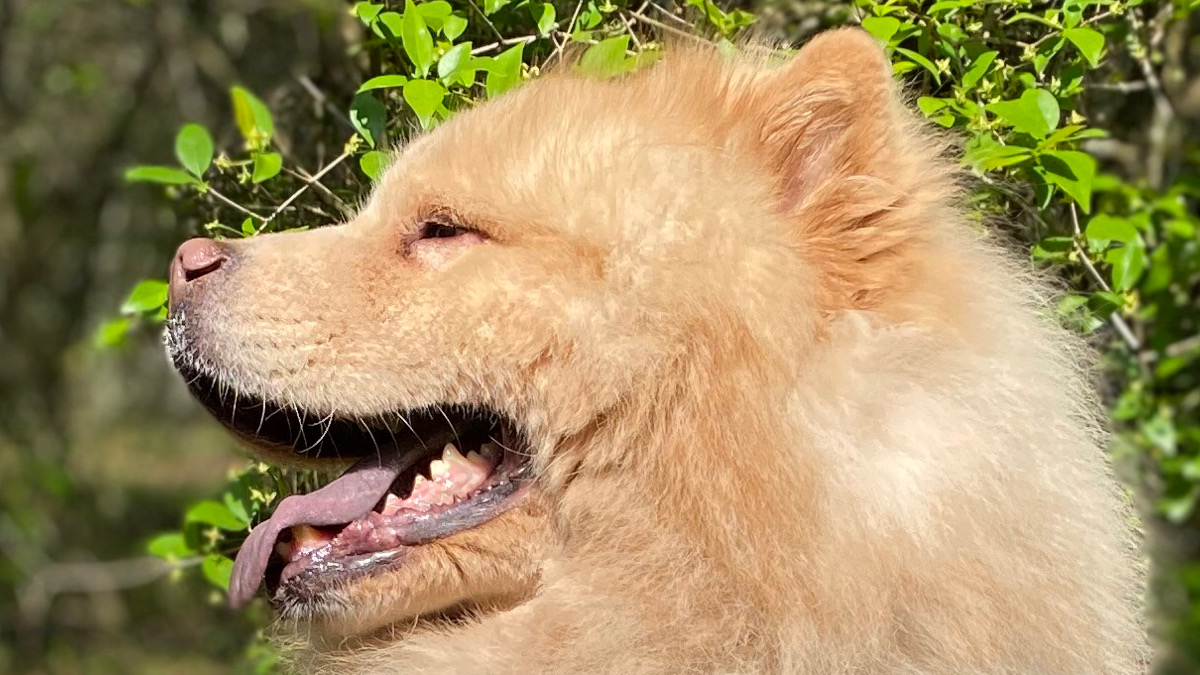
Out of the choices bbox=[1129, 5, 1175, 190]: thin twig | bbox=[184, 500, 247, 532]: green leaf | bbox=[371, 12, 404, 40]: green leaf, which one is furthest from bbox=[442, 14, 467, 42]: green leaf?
bbox=[1129, 5, 1175, 190]: thin twig

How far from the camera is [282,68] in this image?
21.9 feet

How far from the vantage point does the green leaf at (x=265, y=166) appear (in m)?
3.53

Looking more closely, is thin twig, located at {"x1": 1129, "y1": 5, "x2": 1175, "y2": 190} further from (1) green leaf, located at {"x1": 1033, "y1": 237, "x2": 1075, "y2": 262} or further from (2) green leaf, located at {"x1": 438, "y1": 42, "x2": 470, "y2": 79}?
(2) green leaf, located at {"x1": 438, "y1": 42, "x2": 470, "y2": 79}

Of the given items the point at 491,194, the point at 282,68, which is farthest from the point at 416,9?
the point at 282,68

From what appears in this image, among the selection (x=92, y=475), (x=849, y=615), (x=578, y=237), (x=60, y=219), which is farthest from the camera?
(x=92, y=475)

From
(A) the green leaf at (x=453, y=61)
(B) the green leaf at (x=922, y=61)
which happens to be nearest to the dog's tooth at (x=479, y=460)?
(A) the green leaf at (x=453, y=61)

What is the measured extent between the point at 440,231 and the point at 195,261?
22.1 inches

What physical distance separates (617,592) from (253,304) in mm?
1030

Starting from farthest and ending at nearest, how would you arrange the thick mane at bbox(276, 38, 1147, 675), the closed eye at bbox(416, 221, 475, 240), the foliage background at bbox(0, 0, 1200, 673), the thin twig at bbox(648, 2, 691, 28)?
the thin twig at bbox(648, 2, 691, 28)
the foliage background at bbox(0, 0, 1200, 673)
the closed eye at bbox(416, 221, 475, 240)
the thick mane at bbox(276, 38, 1147, 675)

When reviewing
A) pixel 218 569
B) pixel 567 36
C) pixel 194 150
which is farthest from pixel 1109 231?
pixel 218 569

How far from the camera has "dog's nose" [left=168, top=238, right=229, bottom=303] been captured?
2.87 meters

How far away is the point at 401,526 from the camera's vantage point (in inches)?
111

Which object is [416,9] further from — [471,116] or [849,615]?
[849,615]

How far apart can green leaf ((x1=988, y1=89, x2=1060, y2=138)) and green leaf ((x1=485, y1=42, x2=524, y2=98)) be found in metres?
1.24
